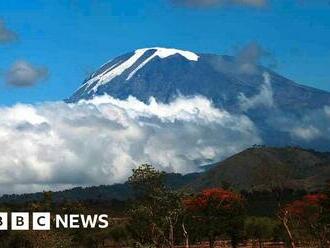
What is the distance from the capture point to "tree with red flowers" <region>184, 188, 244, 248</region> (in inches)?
5300

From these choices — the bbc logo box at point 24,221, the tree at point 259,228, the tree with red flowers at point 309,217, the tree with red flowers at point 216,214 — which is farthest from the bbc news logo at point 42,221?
the tree with red flowers at point 309,217

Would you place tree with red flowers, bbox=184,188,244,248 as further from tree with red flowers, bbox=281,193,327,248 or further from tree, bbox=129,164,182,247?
tree, bbox=129,164,182,247

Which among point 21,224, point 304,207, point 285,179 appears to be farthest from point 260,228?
point 285,179

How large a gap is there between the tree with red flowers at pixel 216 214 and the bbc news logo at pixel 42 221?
16.9 m

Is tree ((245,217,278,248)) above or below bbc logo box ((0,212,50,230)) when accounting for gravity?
below

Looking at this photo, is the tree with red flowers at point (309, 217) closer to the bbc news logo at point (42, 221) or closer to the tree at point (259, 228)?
the tree at point (259, 228)

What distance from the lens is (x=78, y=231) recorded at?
481ft

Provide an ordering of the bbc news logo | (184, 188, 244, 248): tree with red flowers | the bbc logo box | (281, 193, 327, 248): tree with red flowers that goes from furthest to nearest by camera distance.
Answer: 1. (184, 188, 244, 248): tree with red flowers
2. the bbc news logo
3. the bbc logo box
4. (281, 193, 327, 248): tree with red flowers

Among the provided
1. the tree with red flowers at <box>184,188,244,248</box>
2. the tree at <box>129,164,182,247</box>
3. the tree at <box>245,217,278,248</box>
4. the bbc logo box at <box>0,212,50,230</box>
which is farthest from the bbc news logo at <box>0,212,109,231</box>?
the tree at <box>245,217,278,248</box>

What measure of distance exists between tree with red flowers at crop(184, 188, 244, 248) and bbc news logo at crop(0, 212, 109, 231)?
664 inches

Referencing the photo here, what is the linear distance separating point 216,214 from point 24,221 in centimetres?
3590

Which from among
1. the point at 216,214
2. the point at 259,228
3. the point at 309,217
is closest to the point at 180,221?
the point at 216,214

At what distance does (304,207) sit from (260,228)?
965 inches

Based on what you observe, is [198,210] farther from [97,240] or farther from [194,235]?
[97,240]
